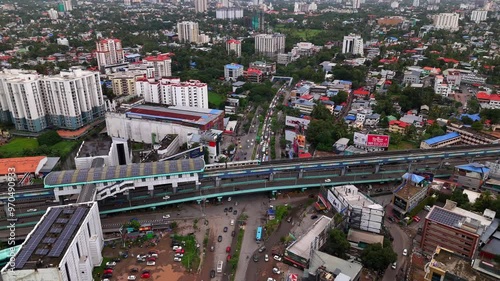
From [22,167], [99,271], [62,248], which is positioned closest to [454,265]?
A: [99,271]

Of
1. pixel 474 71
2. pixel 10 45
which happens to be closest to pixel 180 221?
pixel 474 71

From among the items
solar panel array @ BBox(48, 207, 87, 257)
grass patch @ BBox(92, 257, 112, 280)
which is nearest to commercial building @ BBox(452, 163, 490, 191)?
grass patch @ BBox(92, 257, 112, 280)

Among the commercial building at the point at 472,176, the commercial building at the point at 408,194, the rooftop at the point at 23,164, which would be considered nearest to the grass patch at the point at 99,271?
the rooftop at the point at 23,164

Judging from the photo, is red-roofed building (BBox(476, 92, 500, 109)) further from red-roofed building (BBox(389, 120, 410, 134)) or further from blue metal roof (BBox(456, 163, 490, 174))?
blue metal roof (BBox(456, 163, 490, 174))

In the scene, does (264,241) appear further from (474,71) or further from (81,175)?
(474,71)

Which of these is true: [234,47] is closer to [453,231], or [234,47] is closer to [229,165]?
[229,165]

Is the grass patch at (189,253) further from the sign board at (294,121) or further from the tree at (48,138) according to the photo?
the tree at (48,138)
